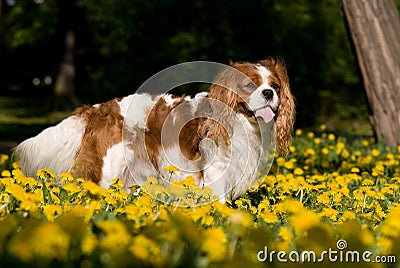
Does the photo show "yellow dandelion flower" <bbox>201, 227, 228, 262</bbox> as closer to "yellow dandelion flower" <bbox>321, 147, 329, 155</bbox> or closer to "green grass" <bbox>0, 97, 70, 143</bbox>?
"yellow dandelion flower" <bbox>321, 147, 329, 155</bbox>

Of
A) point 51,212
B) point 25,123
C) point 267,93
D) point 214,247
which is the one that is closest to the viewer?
point 214,247

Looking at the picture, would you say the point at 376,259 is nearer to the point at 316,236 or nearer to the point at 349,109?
the point at 316,236

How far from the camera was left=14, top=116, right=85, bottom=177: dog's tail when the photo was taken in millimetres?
5465

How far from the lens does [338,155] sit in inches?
332

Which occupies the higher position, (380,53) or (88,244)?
(88,244)

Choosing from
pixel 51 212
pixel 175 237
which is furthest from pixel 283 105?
pixel 175 237

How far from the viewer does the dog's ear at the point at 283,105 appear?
5.48 metres

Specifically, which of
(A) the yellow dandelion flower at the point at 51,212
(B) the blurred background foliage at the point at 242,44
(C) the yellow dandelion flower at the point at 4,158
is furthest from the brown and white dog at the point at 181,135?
(B) the blurred background foliage at the point at 242,44

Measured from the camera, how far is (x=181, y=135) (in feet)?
17.6

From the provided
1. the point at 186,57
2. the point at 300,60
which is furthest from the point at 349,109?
the point at 186,57

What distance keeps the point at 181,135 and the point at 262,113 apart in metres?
0.64

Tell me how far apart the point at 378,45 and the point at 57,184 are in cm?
506

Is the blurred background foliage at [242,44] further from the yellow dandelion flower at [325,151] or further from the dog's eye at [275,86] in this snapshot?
the dog's eye at [275,86]

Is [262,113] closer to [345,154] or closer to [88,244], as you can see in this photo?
[88,244]
